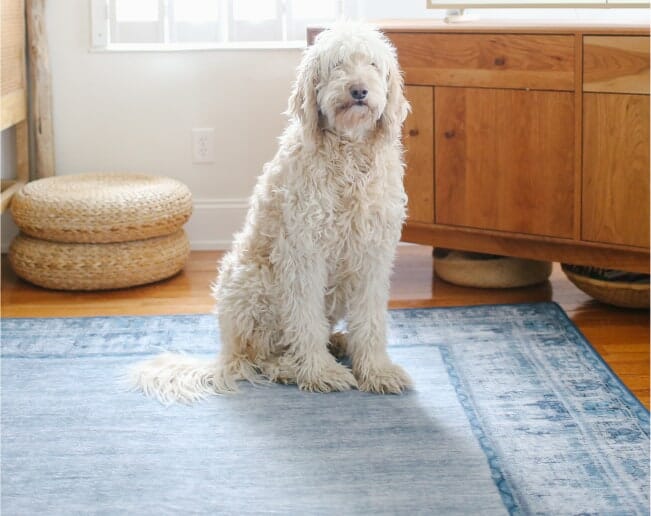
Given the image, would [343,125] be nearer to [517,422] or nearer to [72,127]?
[517,422]

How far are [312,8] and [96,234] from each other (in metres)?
1.26

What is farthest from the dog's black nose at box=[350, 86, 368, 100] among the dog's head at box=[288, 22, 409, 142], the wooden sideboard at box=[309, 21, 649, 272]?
the wooden sideboard at box=[309, 21, 649, 272]

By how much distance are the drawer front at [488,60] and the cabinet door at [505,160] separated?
4 cm

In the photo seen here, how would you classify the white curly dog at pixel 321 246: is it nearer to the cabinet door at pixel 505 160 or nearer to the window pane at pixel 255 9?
the cabinet door at pixel 505 160

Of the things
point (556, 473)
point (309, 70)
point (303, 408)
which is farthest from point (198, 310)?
point (556, 473)

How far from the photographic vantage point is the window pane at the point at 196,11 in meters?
4.02

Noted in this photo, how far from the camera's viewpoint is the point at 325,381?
267cm

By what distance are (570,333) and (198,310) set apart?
121cm

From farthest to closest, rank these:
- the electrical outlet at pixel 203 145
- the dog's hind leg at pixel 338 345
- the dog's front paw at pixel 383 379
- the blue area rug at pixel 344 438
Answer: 1. the electrical outlet at pixel 203 145
2. the dog's hind leg at pixel 338 345
3. the dog's front paw at pixel 383 379
4. the blue area rug at pixel 344 438

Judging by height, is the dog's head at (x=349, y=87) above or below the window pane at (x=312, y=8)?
below

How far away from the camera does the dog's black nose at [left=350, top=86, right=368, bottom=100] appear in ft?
7.95

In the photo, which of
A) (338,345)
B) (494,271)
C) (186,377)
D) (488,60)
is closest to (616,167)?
(488,60)

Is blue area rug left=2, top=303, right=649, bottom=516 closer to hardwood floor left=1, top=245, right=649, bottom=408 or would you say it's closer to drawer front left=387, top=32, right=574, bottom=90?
hardwood floor left=1, top=245, right=649, bottom=408

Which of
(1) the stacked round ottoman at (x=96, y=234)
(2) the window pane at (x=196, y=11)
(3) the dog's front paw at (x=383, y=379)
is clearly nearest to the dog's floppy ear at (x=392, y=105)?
(3) the dog's front paw at (x=383, y=379)
